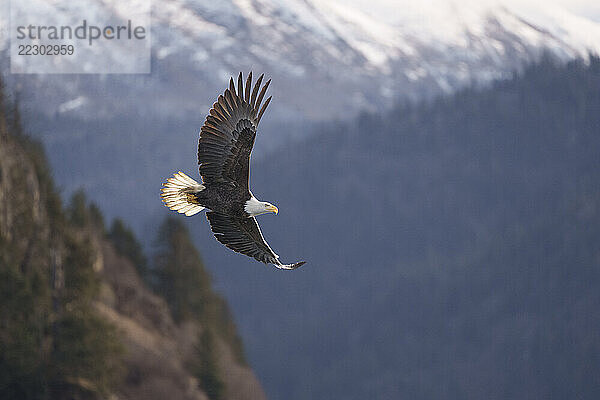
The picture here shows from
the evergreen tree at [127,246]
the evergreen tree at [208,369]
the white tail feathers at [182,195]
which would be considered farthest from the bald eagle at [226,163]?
the evergreen tree at [127,246]

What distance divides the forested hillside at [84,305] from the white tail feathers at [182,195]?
35.9 meters

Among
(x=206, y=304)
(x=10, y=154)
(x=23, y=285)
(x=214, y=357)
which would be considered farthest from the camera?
(x=206, y=304)

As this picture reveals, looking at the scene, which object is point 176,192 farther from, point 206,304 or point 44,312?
point 206,304

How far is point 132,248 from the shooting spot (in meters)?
77.2

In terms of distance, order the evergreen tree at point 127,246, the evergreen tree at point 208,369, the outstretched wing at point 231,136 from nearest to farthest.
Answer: the outstretched wing at point 231,136
the evergreen tree at point 208,369
the evergreen tree at point 127,246

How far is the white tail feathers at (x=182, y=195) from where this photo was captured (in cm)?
1355

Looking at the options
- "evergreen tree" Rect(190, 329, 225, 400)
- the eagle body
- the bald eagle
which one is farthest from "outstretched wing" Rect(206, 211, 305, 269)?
"evergreen tree" Rect(190, 329, 225, 400)

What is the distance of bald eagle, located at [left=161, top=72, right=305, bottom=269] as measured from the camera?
13.5 meters

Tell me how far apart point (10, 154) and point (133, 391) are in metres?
Answer: 17.6

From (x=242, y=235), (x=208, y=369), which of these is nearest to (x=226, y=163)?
(x=242, y=235)

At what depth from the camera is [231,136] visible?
1383 cm

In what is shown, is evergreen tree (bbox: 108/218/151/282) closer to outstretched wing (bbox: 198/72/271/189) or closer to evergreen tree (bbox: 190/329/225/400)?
evergreen tree (bbox: 190/329/225/400)

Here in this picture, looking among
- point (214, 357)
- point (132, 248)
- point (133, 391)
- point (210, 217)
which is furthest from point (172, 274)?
point (210, 217)

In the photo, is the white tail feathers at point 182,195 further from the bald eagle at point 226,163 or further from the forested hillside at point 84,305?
the forested hillside at point 84,305
